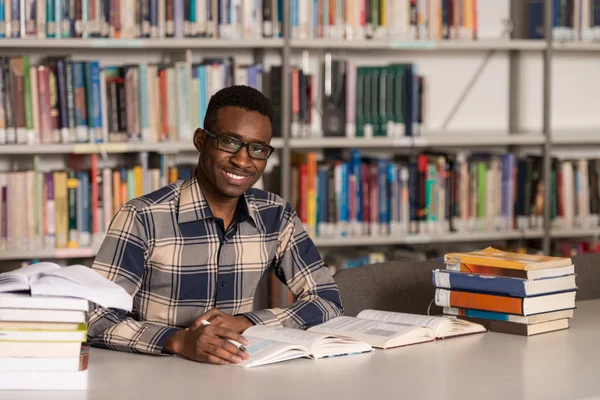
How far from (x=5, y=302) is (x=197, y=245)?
675 mm

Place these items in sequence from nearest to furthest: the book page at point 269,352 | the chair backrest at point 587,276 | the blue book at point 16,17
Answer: the book page at point 269,352, the chair backrest at point 587,276, the blue book at point 16,17

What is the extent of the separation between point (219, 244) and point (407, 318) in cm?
45

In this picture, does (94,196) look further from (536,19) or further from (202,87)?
(536,19)

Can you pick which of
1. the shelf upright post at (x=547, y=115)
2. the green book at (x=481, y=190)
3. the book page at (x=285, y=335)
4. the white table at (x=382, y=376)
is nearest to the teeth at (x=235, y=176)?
the book page at (x=285, y=335)

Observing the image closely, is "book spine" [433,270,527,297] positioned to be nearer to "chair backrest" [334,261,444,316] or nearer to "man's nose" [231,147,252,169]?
"chair backrest" [334,261,444,316]

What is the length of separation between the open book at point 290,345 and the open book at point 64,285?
0.27 meters

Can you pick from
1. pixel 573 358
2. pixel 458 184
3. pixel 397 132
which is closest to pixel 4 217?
pixel 397 132

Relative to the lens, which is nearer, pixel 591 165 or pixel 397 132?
pixel 397 132

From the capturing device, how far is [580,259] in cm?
268

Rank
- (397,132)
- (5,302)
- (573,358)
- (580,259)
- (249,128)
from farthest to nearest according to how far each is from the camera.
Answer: (397,132)
(580,259)
(249,128)
(573,358)
(5,302)

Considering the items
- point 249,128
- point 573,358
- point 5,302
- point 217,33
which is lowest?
point 573,358

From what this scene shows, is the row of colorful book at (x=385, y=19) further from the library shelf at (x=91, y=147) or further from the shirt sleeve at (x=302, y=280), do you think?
the shirt sleeve at (x=302, y=280)

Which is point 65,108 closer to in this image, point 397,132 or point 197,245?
point 397,132

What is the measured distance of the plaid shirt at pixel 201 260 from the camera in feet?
6.64
